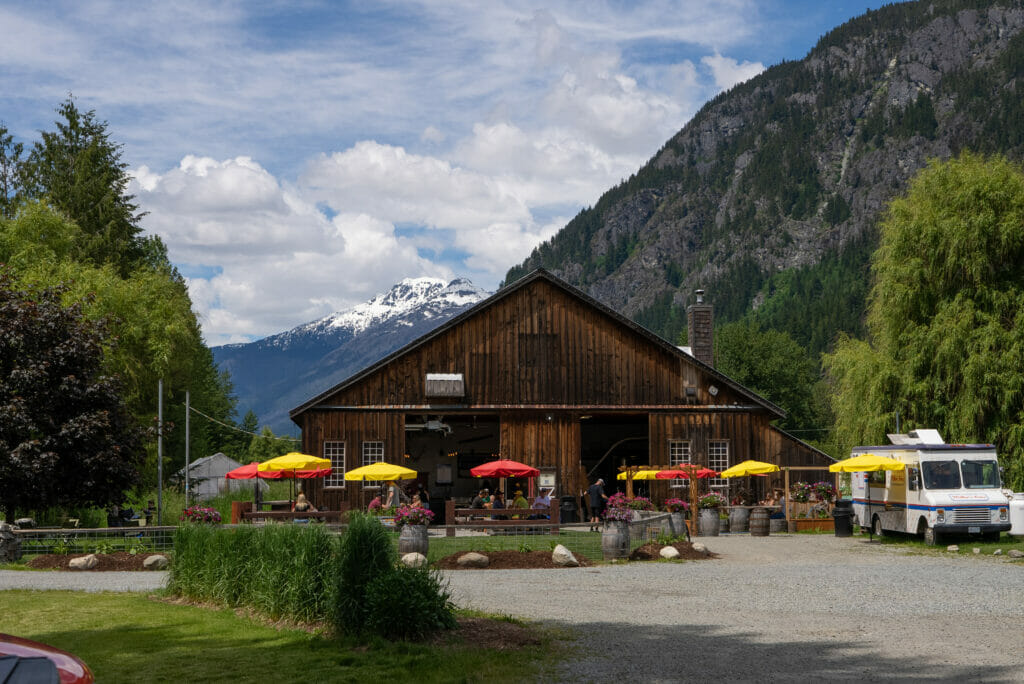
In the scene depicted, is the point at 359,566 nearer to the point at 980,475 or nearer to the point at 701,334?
the point at 980,475

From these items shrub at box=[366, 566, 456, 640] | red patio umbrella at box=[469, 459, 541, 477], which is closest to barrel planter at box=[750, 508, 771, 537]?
red patio umbrella at box=[469, 459, 541, 477]

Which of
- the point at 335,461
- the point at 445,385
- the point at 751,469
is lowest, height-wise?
the point at 751,469

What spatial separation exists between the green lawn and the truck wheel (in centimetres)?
1979

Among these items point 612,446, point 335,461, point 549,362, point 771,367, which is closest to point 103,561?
point 335,461

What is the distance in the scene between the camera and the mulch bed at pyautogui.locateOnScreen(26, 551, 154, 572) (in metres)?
20.0

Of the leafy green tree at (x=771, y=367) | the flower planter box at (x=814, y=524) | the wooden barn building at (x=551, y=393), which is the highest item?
the leafy green tree at (x=771, y=367)

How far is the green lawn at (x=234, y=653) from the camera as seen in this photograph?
8906 millimetres

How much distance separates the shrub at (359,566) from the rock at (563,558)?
8664 millimetres

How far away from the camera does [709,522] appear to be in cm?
2989

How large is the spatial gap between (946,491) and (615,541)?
30.3 ft

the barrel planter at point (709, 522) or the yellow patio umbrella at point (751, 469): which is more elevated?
the yellow patio umbrella at point (751, 469)

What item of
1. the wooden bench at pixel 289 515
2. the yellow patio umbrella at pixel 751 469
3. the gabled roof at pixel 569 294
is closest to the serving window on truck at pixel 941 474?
the yellow patio umbrella at pixel 751 469

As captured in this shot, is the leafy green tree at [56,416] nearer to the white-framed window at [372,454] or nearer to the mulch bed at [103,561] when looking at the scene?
the mulch bed at [103,561]

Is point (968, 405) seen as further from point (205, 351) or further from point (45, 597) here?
point (205, 351)
